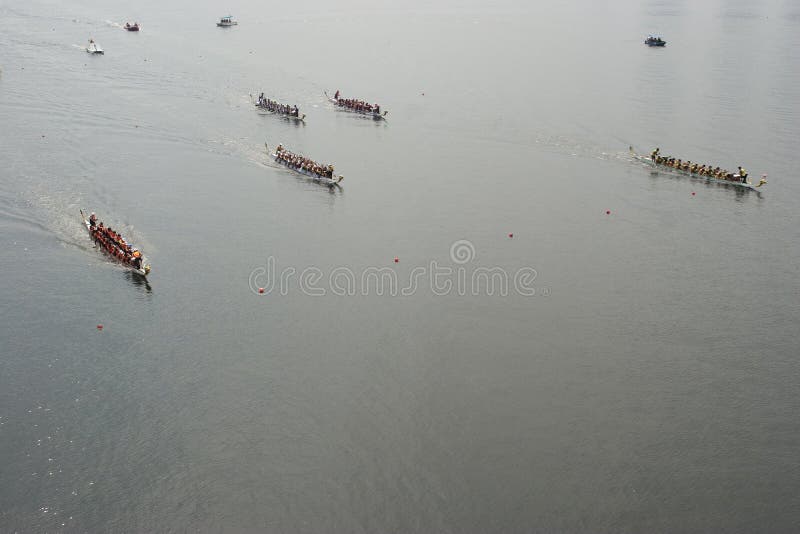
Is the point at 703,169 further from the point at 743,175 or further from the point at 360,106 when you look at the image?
the point at 360,106

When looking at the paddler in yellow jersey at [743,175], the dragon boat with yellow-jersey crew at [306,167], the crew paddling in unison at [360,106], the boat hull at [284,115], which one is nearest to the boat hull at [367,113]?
the crew paddling in unison at [360,106]

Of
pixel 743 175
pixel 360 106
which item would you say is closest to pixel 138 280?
pixel 360 106

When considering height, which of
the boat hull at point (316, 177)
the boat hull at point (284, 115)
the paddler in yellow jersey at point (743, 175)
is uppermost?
the boat hull at point (284, 115)

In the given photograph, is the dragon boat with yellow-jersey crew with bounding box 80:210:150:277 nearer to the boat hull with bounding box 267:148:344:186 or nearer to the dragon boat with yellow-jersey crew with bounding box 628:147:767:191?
the boat hull with bounding box 267:148:344:186

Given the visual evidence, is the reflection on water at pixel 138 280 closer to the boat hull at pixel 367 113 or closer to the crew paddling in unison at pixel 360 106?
the boat hull at pixel 367 113

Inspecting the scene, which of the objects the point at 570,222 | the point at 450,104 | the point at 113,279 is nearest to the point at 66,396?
the point at 113,279

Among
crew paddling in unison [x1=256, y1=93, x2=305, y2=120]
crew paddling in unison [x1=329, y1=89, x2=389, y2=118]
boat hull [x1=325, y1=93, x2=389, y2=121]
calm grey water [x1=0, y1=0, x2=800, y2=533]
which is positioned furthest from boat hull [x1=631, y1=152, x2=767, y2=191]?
crew paddling in unison [x1=256, y1=93, x2=305, y2=120]

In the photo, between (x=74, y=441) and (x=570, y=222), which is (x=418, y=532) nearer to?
(x=74, y=441)
